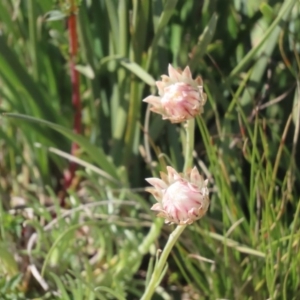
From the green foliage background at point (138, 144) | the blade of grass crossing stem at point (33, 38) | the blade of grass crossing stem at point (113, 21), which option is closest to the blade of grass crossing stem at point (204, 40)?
the green foliage background at point (138, 144)

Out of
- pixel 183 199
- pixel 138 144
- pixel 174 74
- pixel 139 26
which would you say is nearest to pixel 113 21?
pixel 139 26

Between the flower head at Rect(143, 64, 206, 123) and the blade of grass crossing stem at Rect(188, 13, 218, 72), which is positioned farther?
the blade of grass crossing stem at Rect(188, 13, 218, 72)

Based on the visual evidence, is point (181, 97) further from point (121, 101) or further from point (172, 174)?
point (121, 101)

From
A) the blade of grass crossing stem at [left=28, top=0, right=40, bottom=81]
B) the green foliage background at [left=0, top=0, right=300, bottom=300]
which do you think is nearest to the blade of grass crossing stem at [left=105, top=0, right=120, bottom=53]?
the green foliage background at [left=0, top=0, right=300, bottom=300]

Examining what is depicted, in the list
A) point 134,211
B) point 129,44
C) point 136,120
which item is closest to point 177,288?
point 134,211

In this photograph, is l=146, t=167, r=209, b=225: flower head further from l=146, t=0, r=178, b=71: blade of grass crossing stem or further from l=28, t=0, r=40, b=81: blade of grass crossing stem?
l=28, t=0, r=40, b=81: blade of grass crossing stem
